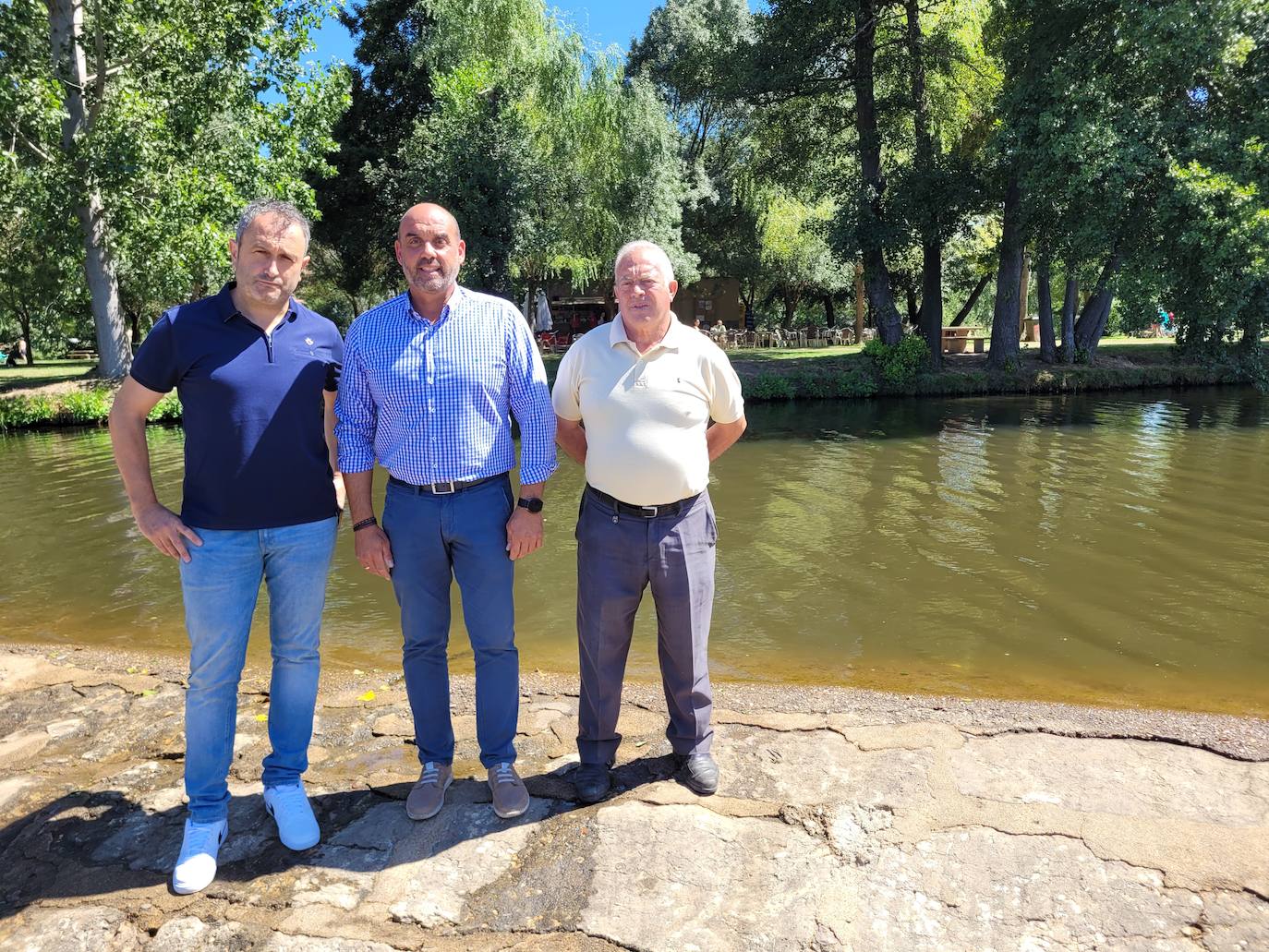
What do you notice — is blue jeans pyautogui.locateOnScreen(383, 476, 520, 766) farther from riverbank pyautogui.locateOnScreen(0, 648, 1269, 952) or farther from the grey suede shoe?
the grey suede shoe

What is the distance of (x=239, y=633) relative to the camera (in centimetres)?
300

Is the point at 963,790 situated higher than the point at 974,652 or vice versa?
the point at 963,790

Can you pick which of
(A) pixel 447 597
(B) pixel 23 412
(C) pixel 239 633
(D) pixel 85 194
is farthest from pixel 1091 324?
(B) pixel 23 412

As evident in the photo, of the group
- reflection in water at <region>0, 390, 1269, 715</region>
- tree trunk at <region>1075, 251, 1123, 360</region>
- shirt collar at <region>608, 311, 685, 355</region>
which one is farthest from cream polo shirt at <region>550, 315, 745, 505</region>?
tree trunk at <region>1075, 251, 1123, 360</region>

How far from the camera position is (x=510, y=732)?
3334 millimetres

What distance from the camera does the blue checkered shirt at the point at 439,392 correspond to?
10.2 ft

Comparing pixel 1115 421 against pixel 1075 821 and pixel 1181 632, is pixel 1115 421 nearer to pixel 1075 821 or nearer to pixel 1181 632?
pixel 1181 632

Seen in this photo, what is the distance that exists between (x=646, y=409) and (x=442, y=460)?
2.42ft

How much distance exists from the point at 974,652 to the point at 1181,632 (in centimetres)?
150

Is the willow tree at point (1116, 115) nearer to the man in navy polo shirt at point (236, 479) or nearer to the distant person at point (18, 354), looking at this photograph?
the man in navy polo shirt at point (236, 479)

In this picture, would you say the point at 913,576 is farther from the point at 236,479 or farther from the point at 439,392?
the point at 236,479

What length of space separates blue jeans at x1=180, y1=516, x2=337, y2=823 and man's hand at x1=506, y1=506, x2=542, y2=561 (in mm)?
620

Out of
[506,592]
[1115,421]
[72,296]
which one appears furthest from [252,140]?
[506,592]

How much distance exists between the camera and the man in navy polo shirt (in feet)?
9.45
